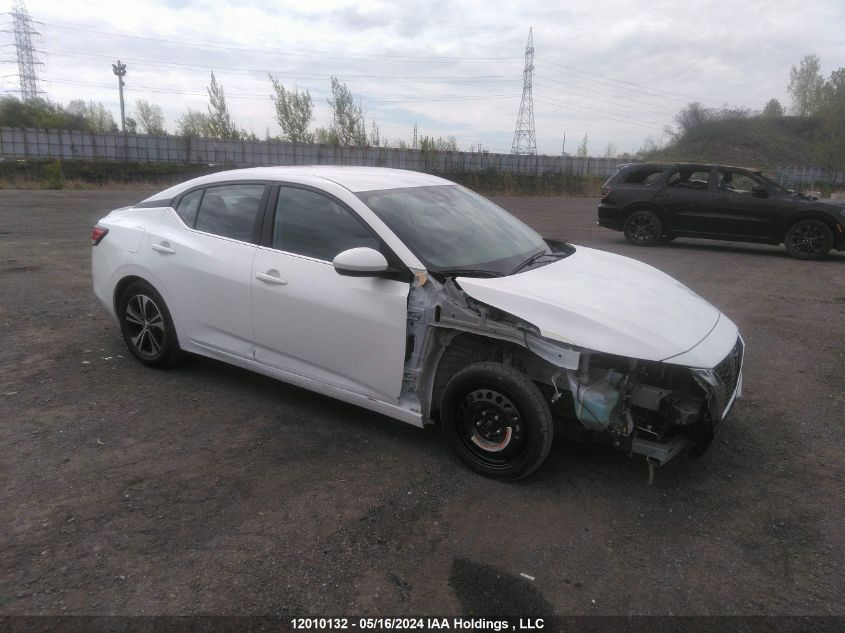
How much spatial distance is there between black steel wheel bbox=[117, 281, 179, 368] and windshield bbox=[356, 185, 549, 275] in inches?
75.8

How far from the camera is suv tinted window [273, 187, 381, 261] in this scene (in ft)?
12.5

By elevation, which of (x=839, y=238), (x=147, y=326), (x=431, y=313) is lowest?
(x=147, y=326)

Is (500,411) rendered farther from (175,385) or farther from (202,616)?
(175,385)

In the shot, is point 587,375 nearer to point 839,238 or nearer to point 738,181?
point 738,181

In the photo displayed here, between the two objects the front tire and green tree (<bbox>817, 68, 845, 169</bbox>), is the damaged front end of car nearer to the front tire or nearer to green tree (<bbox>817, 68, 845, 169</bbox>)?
the front tire

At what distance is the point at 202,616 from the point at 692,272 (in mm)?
9288

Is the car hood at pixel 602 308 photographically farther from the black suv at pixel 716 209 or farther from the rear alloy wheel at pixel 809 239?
the rear alloy wheel at pixel 809 239

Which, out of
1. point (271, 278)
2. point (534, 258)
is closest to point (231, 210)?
point (271, 278)

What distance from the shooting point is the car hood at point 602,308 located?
122 inches

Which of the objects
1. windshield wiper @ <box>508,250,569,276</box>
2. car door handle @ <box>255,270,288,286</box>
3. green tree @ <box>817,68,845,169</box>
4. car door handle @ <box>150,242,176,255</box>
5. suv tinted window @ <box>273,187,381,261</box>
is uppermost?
green tree @ <box>817,68,845,169</box>

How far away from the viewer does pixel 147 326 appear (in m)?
4.86

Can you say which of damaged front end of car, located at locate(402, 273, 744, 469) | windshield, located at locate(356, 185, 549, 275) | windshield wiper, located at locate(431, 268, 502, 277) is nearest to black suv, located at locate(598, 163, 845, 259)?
windshield, located at locate(356, 185, 549, 275)

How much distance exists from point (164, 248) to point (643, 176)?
34.9ft

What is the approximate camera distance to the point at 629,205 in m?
12.7
